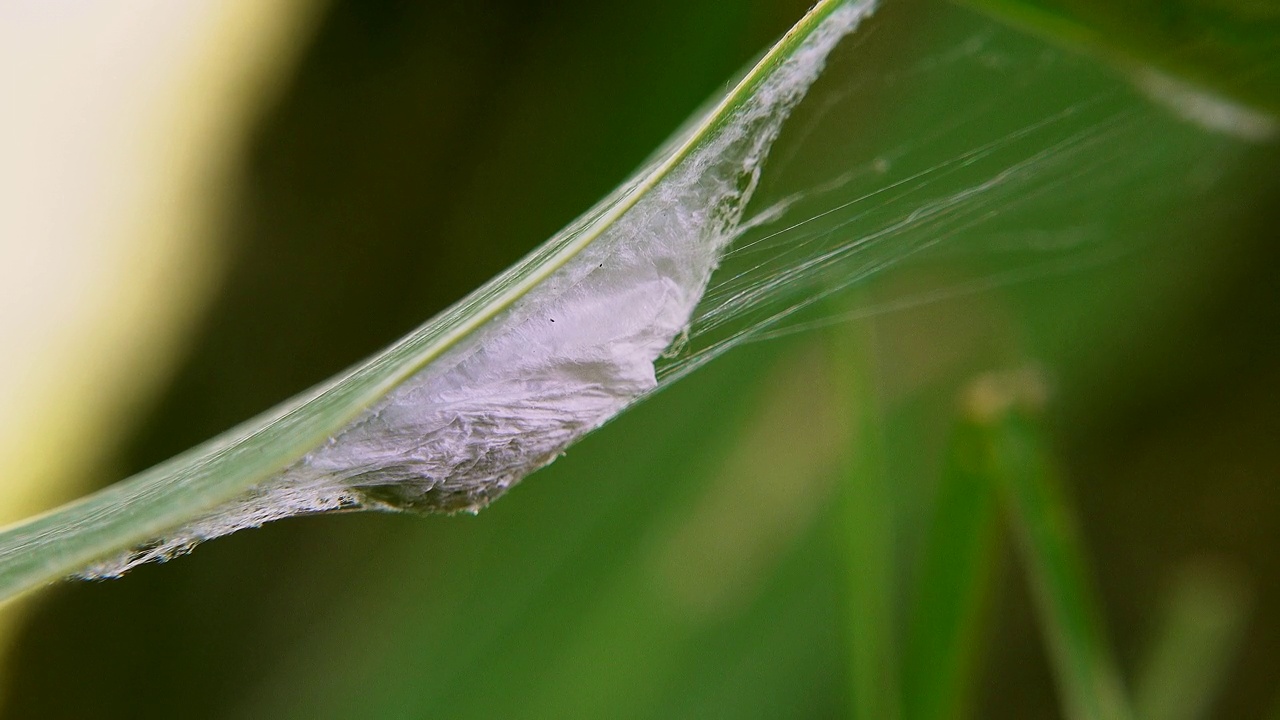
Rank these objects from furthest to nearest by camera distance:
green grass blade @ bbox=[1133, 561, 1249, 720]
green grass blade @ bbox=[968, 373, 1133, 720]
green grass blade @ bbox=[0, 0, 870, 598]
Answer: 1. green grass blade @ bbox=[1133, 561, 1249, 720]
2. green grass blade @ bbox=[968, 373, 1133, 720]
3. green grass blade @ bbox=[0, 0, 870, 598]

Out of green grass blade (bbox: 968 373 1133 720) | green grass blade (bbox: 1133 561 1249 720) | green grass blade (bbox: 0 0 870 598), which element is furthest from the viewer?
green grass blade (bbox: 1133 561 1249 720)

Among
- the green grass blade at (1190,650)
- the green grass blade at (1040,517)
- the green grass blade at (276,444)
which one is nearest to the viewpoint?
the green grass blade at (276,444)

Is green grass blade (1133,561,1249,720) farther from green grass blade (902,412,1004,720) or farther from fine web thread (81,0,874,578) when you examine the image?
fine web thread (81,0,874,578)

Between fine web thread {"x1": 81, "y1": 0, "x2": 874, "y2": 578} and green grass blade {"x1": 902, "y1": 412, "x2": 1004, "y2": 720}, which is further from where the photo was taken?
green grass blade {"x1": 902, "y1": 412, "x2": 1004, "y2": 720}

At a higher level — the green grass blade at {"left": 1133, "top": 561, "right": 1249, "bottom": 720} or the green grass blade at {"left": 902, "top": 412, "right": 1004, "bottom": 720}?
the green grass blade at {"left": 902, "top": 412, "right": 1004, "bottom": 720}

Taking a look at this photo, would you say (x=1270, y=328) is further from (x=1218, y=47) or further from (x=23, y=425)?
(x=23, y=425)

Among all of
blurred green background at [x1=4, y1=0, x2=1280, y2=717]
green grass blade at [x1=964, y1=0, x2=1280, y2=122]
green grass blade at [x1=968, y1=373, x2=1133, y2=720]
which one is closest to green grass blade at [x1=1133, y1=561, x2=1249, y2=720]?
blurred green background at [x1=4, y1=0, x2=1280, y2=717]

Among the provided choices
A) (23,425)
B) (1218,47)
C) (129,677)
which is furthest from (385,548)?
(1218,47)

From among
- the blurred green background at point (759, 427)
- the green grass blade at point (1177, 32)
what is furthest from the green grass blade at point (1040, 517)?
the green grass blade at point (1177, 32)

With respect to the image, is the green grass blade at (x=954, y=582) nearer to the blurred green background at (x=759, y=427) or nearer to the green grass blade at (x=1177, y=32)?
the blurred green background at (x=759, y=427)
